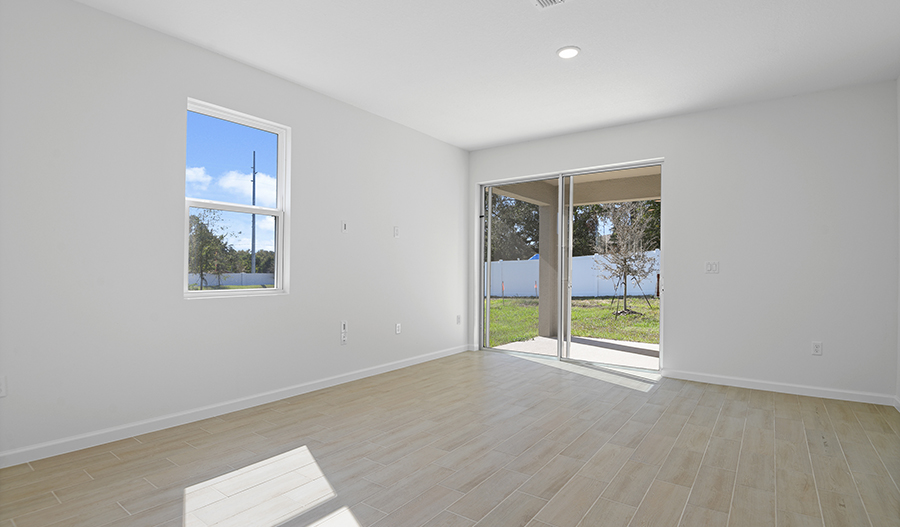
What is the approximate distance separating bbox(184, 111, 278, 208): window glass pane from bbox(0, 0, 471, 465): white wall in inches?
6.0

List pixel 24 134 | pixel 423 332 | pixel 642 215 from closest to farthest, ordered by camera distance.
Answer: pixel 24 134 → pixel 642 215 → pixel 423 332

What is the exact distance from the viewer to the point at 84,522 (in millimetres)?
1958

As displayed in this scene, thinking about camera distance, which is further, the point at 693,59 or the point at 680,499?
the point at 693,59

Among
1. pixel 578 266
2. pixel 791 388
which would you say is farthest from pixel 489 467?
pixel 578 266

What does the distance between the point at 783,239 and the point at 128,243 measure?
5252 millimetres

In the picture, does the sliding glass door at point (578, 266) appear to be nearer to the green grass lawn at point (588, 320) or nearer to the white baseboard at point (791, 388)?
the green grass lawn at point (588, 320)

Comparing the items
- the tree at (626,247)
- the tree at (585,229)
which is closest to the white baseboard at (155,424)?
the tree at (585,229)

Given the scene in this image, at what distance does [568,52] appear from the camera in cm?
Answer: 334

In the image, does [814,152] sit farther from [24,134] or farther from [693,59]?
[24,134]

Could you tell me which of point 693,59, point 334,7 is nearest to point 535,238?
point 693,59

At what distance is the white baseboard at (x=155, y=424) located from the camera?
8.36 feet

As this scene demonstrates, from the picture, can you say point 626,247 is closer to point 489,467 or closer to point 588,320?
point 588,320

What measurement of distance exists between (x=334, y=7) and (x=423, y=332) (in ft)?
11.8

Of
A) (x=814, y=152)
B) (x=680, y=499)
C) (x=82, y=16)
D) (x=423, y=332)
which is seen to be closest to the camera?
(x=680, y=499)
